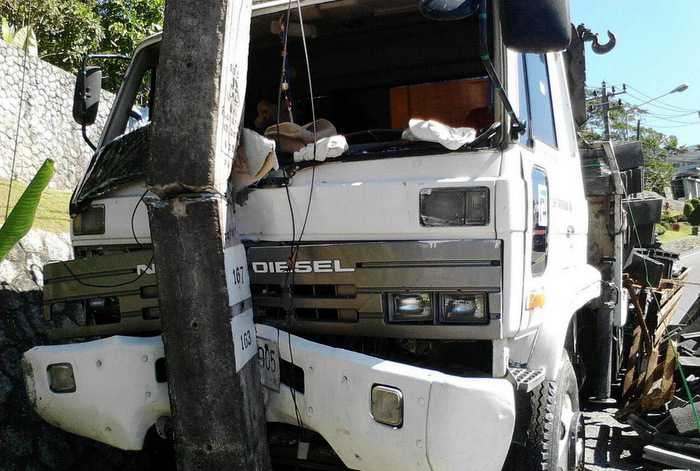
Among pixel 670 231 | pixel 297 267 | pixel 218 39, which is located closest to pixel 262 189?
pixel 297 267

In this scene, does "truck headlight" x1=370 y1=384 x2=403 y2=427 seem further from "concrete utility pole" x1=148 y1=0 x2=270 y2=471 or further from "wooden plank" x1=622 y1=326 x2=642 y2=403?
Result: "wooden plank" x1=622 y1=326 x2=642 y2=403

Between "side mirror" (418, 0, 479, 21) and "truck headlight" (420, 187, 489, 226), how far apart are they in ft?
2.20

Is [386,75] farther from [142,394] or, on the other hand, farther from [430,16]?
[142,394]

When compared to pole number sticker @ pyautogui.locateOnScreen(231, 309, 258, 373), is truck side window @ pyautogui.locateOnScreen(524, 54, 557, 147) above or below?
above

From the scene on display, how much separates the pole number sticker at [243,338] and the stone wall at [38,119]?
8.26m

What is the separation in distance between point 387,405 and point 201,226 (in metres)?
1.00

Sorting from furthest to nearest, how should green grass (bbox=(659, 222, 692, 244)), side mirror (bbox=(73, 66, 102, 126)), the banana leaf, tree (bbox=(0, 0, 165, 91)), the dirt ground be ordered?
green grass (bbox=(659, 222, 692, 244)) → tree (bbox=(0, 0, 165, 91)) → the dirt ground → side mirror (bbox=(73, 66, 102, 126)) → the banana leaf

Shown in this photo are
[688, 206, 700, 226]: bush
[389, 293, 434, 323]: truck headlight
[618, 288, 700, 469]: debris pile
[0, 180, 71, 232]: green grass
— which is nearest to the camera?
[389, 293, 434, 323]: truck headlight

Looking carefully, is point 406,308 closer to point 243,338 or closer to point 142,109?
point 243,338

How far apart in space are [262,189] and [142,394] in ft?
3.46

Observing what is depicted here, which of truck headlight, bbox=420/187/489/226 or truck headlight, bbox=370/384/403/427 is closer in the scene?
truck headlight, bbox=370/384/403/427

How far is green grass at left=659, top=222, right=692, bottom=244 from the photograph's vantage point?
3138 centimetres

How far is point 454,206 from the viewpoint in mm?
2697

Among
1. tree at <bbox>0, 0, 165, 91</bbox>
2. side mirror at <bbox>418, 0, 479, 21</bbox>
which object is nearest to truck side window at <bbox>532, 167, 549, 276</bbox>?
side mirror at <bbox>418, 0, 479, 21</bbox>
